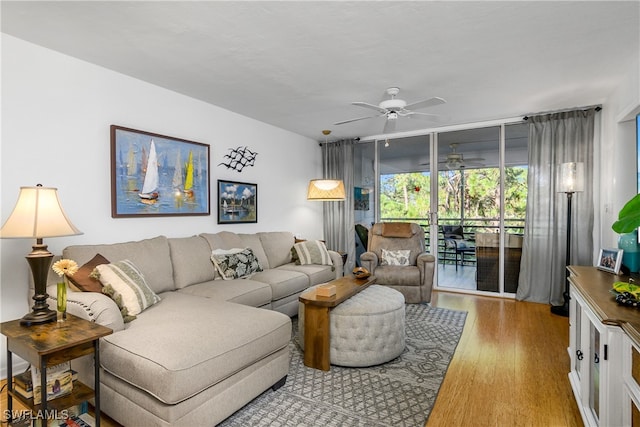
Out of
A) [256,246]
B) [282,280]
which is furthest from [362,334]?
[256,246]

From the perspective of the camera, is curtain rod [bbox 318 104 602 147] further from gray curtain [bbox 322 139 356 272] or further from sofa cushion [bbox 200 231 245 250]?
sofa cushion [bbox 200 231 245 250]

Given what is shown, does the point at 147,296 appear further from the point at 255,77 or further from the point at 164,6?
the point at 255,77

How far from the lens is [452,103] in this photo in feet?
12.7

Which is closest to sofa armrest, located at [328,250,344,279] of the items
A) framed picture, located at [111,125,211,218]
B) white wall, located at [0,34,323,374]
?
white wall, located at [0,34,323,374]

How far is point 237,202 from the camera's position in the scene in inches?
169

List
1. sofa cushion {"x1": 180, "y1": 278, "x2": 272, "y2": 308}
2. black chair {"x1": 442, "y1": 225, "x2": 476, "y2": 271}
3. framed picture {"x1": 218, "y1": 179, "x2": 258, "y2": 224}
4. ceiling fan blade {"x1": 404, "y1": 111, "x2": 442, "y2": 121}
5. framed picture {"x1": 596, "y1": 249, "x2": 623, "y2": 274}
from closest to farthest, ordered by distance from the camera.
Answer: framed picture {"x1": 596, "y1": 249, "x2": 623, "y2": 274}, sofa cushion {"x1": 180, "y1": 278, "x2": 272, "y2": 308}, ceiling fan blade {"x1": 404, "y1": 111, "x2": 442, "y2": 121}, framed picture {"x1": 218, "y1": 179, "x2": 258, "y2": 224}, black chair {"x1": 442, "y1": 225, "x2": 476, "y2": 271}

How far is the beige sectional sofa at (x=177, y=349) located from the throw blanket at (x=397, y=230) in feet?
7.98

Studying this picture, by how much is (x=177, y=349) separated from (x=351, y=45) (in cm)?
233

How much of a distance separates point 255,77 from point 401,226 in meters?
2.84

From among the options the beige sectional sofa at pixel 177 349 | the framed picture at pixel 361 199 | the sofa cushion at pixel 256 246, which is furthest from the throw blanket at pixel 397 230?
the beige sectional sofa at pixel 177 349

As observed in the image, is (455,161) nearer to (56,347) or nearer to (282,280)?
(282,280)

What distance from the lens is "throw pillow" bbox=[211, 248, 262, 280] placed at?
3.41 meters

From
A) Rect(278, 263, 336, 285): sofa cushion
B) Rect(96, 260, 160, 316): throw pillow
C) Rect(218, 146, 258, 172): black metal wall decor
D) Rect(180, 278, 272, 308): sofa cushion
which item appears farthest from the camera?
Rect(218, 146, 258, 172): black metal wall decor

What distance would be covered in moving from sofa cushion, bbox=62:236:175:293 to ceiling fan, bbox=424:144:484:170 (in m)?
3.99
